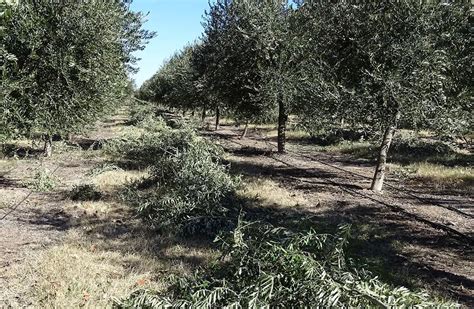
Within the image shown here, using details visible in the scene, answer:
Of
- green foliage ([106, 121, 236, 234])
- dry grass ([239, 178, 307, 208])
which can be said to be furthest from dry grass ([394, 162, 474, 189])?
green foliage ([106, 121, 236, 234])

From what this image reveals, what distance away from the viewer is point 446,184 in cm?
1641

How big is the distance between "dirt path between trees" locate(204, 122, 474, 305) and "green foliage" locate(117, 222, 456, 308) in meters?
4.36

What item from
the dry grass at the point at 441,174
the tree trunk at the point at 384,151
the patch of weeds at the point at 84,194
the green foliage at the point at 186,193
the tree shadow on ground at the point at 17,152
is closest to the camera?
the green foliage at the point at 186,193

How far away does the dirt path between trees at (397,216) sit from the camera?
27.3 feet

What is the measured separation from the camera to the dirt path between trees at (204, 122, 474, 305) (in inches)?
328

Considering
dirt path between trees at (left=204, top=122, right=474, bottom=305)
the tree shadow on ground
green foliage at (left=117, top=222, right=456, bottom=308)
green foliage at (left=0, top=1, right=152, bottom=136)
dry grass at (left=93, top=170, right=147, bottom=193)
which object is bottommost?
the tree shadow on ground

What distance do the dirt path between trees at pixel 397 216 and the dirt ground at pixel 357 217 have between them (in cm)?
2

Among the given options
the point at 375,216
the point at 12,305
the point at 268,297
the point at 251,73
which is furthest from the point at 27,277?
the point at 251,73

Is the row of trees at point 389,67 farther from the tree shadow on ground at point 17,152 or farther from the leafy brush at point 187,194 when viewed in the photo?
the tree shadow on ground at point 17,152

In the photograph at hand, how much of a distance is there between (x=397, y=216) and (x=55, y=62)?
11.0 metres

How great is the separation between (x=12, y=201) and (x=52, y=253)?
5364 millimetres

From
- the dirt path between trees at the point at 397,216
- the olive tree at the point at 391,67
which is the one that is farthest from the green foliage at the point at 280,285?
the olive tree at the point at 391,67

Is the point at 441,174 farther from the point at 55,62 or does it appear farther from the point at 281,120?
the point at 55,62

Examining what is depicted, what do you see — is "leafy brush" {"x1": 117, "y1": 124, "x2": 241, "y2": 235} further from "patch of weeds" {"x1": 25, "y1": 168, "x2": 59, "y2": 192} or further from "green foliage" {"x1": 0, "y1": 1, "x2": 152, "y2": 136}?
"green foliage" {"x1": 0, "y1": 1, "x2": 152, "y2": 136}
